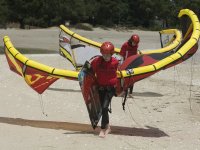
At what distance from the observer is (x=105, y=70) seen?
7.34 m

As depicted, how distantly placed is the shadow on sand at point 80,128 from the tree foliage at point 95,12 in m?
32.1

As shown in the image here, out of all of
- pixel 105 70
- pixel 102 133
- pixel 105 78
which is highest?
pixel 105 70

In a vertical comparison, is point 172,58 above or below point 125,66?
above

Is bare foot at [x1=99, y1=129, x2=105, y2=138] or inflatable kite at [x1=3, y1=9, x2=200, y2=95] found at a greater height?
inflatable kite at [x1=3, y1=9, x2=200, y2=95]

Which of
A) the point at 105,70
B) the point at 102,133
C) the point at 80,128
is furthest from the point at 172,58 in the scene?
the point at 80,128

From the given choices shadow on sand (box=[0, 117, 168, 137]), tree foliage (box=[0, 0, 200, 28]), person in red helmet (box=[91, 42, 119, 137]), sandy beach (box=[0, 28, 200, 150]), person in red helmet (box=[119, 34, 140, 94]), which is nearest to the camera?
sandy beach (box=[0, 28, 200, 150])

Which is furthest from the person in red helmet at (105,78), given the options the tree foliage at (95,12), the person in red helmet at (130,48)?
the tree foliage at (95,12)

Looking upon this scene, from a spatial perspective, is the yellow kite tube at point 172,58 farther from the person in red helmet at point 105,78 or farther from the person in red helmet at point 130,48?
the person in red helmet at point 130,48

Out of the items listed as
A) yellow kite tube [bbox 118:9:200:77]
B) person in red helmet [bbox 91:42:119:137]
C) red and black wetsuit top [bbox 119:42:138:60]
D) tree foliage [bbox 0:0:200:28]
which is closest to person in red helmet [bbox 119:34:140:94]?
red and black wetsuit top [bbox 119:42:138:60]

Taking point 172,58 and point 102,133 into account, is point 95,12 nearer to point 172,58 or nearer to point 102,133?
point 172,58

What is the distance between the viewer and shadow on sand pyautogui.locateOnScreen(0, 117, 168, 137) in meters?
7.80

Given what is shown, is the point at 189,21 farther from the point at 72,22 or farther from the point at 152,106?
the point at 72,22

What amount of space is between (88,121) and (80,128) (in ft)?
2.00

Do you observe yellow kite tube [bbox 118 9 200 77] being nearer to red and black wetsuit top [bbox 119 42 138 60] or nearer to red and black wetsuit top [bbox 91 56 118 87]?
red and black wetsuit top [bbox 91 56 118 87]
